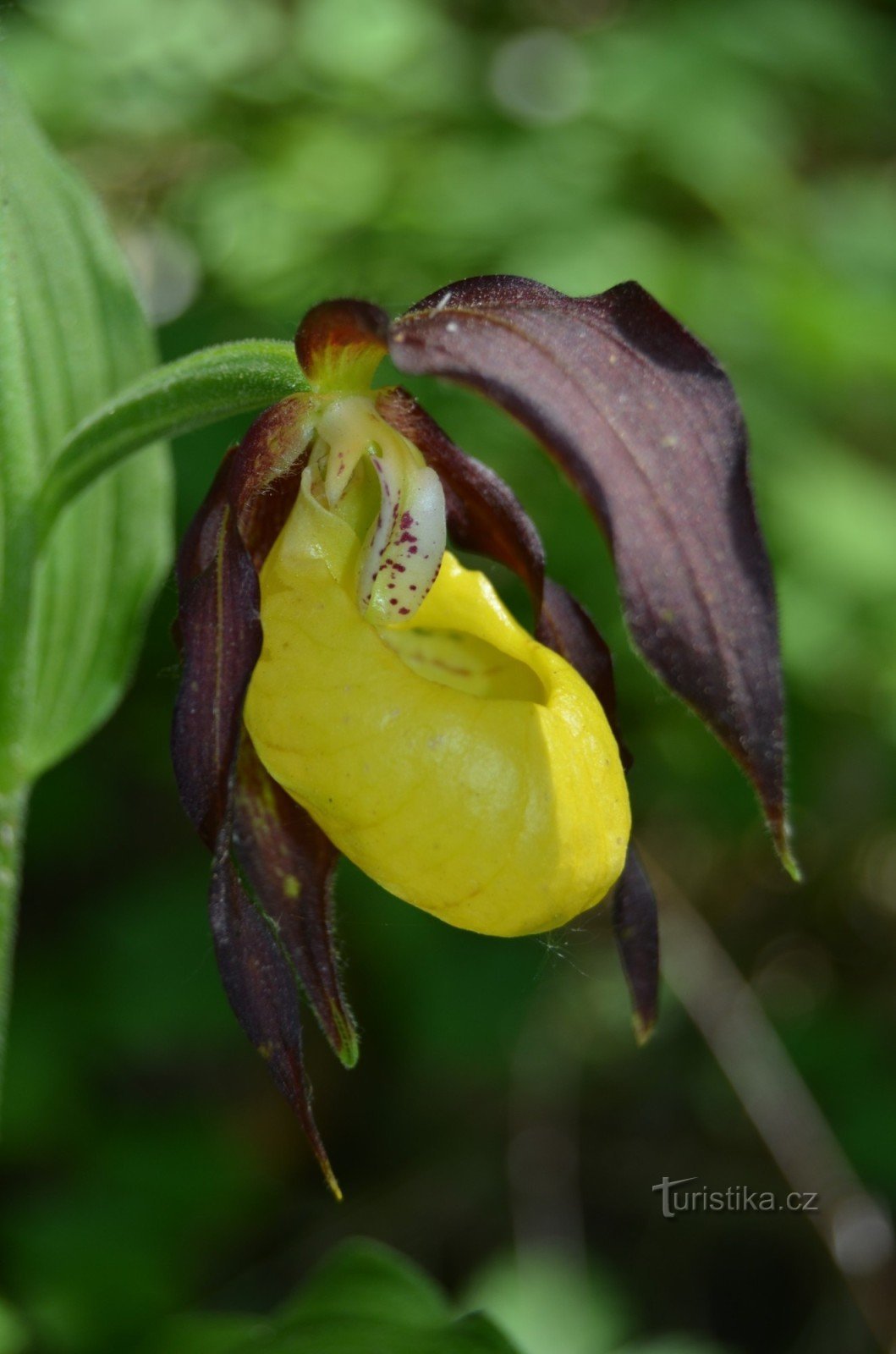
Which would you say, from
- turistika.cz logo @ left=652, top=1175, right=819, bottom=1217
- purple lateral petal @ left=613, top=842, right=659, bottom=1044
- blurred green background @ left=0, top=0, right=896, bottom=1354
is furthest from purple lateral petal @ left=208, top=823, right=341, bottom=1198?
turistika.cz logo @ left=652, top=1175, right=819, bottom=1217

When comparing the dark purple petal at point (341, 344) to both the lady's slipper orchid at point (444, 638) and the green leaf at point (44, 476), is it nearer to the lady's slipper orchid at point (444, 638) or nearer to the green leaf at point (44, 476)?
the lady's slipper orchid at point (444, 638)

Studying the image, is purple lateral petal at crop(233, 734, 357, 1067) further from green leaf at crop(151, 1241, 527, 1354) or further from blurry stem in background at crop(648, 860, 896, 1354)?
blurry stem in background at crop(648, 860, 896, 1354)

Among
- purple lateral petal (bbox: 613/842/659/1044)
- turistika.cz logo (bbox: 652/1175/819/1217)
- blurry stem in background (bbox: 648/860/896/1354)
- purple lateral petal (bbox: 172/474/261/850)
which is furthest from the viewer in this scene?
turistika.cz logo (bbox: 652/1175/819/1217)

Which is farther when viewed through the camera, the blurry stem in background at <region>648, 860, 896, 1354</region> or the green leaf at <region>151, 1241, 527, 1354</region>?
the blurry stem in background at <region>648, 860, 896, 1354</region>

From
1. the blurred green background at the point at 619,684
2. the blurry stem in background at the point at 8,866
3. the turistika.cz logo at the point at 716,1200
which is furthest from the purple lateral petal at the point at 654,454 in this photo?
the turistika.cz logo at the point at 716,1200

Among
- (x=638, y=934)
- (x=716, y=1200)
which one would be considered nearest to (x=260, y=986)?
(x=638, y=934)

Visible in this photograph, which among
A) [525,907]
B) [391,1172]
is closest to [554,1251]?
[391,1172]
